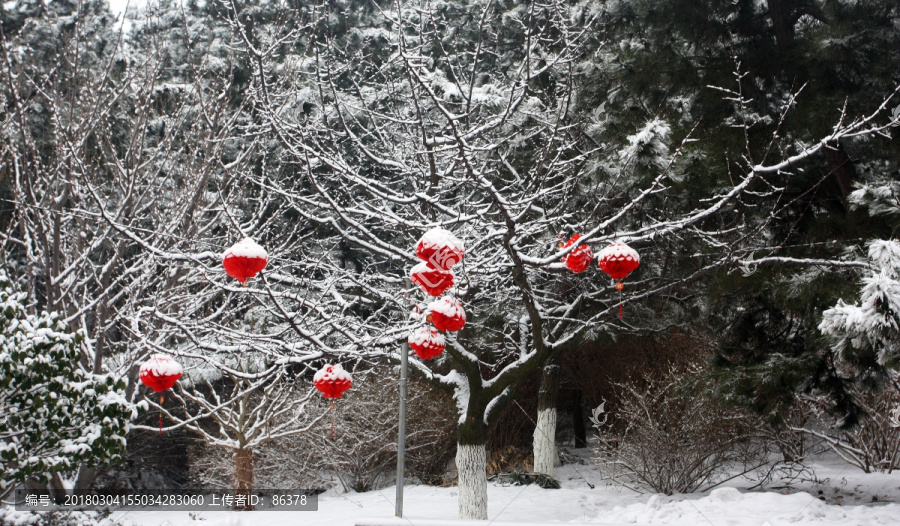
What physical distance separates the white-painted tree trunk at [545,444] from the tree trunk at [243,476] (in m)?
5.43

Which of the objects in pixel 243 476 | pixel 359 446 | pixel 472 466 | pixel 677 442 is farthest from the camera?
pixel 359 446


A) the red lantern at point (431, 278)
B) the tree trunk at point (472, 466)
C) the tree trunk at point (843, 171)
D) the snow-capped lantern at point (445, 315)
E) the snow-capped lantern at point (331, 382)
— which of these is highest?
the tree trunk at point (843, 171)

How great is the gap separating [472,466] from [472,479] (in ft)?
0.54

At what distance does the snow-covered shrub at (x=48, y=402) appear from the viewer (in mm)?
6770

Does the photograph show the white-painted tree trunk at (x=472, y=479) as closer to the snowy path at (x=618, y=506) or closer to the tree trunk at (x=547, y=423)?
the snowy path at (x=618, y=506)

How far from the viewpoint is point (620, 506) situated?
9.79 metres

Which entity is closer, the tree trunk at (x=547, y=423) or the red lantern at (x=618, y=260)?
the red lantern at (x=618, y=260)

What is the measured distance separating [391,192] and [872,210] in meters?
4.64

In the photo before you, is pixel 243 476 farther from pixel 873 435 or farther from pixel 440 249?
pixel 873 435

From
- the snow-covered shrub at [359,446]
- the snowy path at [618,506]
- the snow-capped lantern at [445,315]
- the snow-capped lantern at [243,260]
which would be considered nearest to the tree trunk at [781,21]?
the snowy path at [618,506]

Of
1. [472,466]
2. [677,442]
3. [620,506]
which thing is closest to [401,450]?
[472,466]

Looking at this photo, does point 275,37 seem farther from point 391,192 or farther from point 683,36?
point 683,36

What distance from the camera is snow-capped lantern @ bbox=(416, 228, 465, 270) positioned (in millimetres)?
4305

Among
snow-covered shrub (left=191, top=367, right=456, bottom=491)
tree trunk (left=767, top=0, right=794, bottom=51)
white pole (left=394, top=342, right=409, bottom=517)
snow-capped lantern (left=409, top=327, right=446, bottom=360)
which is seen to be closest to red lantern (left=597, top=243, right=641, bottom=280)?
snow-capped lantern (left=409, top=327, right=446, bottom=360)
